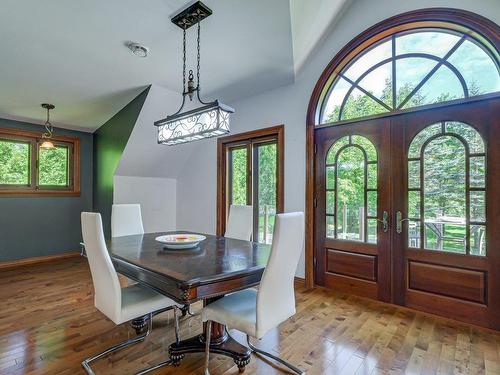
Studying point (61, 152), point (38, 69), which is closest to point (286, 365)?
point (38, 69)

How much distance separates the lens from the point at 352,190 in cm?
320

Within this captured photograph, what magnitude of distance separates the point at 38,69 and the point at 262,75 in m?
2.58

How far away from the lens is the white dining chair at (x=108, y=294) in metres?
1.74

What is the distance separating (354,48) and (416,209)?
1.89 metres

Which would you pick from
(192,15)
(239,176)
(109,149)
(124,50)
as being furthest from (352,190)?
(109,149)

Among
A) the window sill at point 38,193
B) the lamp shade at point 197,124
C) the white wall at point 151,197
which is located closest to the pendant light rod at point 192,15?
the lamp shade at point 197,124

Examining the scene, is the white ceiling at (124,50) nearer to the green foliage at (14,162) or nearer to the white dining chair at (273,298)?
the green foliage at (14,162)

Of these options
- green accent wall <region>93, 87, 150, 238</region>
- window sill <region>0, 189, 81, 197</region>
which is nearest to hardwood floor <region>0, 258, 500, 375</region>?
green accent wall <region>93, 87, 150, 238</region>

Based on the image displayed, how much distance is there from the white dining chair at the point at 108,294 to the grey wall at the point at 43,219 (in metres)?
3.82

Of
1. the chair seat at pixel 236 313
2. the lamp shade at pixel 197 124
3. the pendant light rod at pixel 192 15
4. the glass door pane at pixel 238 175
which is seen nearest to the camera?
the chair seat at pixel 236 313

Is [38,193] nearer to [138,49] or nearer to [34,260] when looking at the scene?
[34,260]

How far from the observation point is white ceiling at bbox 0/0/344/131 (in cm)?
239

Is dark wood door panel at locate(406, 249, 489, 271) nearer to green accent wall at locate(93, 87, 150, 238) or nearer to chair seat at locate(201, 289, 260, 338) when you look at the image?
chair seat at locate(201, 289, 260, 338)

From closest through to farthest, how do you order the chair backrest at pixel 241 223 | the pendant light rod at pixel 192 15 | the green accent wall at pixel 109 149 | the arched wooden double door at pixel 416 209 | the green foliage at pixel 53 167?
the pendant light rod at pixel 192 15
the arched wooden double door at pixel 416 209
the chair backrest at pixel 241 223
the green accent wall at pixel 109 149
the green foliage at pixel 53 167
